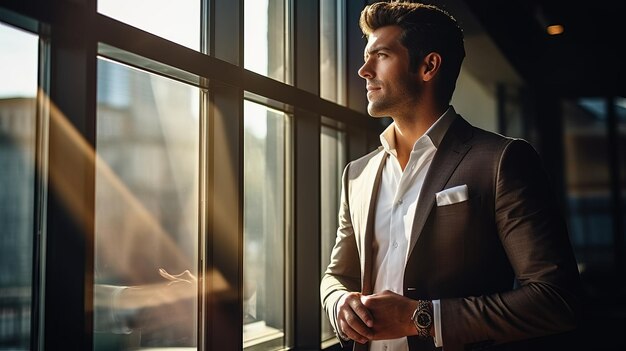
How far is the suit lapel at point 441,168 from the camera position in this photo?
1729 mm

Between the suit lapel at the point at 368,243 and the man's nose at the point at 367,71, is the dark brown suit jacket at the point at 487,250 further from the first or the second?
the man's nose at the point at 367,71

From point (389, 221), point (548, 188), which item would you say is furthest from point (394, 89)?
point (548, 188)

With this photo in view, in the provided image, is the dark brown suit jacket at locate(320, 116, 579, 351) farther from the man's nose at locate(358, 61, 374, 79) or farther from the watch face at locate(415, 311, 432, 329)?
the man's nose at locate(358, 61, 374, 79)

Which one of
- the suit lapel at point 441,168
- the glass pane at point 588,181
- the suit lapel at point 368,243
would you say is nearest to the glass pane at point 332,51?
the suit lapel at point 368,243

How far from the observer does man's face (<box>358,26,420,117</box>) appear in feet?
6.38

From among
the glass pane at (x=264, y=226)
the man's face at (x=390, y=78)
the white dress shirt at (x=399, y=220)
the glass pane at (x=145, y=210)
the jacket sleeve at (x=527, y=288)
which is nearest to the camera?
the jacket sleeve at (x=527, y=288)

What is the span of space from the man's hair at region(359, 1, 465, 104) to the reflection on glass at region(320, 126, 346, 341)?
1.84 meters

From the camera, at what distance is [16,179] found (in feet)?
5.78

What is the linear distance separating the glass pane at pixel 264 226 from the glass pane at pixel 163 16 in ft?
1.69

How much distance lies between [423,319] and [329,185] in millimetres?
2407

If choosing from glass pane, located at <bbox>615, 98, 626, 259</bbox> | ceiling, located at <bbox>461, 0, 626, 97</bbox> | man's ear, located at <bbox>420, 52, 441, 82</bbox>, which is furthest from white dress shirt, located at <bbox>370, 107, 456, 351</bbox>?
glass pane, located at <bbox>615, 98, 626, 259</bbox>

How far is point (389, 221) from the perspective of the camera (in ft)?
6.27

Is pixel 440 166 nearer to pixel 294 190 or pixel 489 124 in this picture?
pixel 294 190

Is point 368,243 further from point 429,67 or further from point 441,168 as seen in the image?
point 429,67
